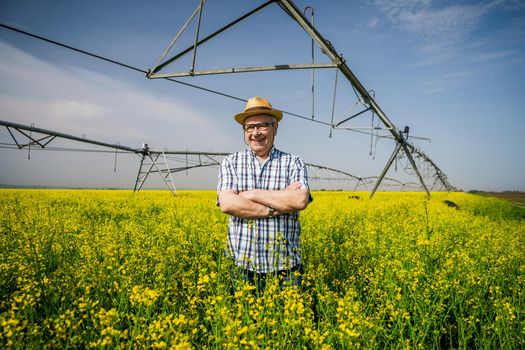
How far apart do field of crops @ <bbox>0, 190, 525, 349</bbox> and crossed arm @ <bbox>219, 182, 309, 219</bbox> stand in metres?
0.55

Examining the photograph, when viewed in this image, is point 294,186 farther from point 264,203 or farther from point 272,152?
point 272,152

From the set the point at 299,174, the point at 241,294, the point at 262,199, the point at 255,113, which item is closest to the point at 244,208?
the point at 262,199

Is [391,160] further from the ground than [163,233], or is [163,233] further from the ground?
[391,160]

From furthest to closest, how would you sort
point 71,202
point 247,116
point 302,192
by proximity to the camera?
point 71,202 → point 247,116 → point 302,192

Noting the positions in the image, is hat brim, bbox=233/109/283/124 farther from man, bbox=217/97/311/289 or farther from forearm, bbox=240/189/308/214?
forearm, bbox=240/189/308/214

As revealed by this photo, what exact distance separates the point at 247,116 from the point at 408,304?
2420mm

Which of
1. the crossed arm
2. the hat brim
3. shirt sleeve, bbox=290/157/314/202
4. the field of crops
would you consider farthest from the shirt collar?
the field of crops

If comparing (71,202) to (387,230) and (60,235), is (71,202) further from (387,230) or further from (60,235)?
(387,230)

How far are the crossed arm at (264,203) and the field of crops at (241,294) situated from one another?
21.6 inches

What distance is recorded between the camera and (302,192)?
2.41 metres

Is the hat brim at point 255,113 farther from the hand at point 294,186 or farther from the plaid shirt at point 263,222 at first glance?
the hand at point 294,186

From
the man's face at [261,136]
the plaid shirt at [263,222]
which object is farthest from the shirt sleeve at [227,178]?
the man's face at [261,136]

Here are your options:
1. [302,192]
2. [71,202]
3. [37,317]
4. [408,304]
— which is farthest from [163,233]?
[71,202]

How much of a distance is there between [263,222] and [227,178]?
56cm
